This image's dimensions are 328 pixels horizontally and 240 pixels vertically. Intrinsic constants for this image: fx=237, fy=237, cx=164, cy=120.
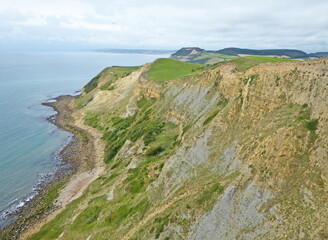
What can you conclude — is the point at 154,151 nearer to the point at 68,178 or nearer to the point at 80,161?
the point at 68,178

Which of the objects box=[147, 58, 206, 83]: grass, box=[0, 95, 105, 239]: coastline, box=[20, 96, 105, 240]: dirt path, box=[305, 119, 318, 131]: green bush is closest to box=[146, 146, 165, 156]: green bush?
box=[20, 96, 105, 240]: dirt path

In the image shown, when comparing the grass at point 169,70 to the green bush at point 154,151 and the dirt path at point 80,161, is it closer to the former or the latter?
the dirt path at point 80,161

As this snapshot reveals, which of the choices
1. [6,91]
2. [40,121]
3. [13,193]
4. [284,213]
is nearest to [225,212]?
[284,213]

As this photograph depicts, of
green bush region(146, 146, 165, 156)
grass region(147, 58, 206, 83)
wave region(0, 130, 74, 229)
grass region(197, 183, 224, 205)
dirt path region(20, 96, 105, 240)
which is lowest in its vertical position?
wave region(0, 130, 74, 229)

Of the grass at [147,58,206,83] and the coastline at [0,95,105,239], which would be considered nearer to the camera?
the coastline at [0,95,105,239]

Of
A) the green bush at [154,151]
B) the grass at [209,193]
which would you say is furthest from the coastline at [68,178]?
the grass at [209,193]

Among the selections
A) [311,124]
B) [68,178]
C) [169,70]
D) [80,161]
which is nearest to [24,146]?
[80,161]

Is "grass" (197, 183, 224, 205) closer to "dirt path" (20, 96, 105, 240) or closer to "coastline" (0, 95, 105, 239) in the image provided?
"dirt path" (20, 96, 105, 240)
